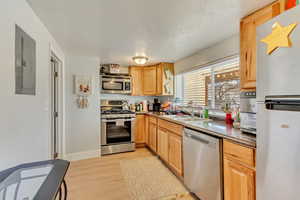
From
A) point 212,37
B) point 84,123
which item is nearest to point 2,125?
point 84,123

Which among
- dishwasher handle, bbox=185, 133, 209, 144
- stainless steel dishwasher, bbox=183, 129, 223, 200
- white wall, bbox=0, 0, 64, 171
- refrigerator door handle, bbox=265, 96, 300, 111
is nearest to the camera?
refrigerator door handle, bbox=265, 96, 300, 111

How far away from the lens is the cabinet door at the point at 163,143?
9.15 feet

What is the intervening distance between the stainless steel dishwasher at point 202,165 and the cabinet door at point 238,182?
8 centimetres

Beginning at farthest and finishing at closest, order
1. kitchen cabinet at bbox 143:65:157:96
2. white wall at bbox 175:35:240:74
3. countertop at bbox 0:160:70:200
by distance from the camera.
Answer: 1. kitchen cabinet at bbox 143:65:157:96
2. white wall at bbox 175:35:240:74
3. countertop at bbox 0:160:70:200

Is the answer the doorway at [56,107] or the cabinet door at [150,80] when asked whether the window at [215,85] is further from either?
the doorway at [56,107]

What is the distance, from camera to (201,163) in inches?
71.3

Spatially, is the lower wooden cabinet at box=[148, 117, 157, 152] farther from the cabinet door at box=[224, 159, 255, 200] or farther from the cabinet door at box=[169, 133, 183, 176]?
the cabinet door at box=[224, 159, 255, 200]

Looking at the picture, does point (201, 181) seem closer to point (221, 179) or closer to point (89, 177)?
point (221, 179)

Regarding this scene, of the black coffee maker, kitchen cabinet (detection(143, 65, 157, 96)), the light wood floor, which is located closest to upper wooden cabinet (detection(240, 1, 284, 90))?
the light wood floor

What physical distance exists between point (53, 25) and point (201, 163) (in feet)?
8.28

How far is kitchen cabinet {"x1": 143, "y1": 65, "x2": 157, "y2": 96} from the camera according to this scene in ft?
13.8

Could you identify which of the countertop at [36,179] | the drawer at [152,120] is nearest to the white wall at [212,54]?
the drawer at [152,120]

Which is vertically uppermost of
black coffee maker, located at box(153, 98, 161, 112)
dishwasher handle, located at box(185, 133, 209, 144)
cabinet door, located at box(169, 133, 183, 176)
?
black coffee maker, located at box(153, 98, 161, 112)

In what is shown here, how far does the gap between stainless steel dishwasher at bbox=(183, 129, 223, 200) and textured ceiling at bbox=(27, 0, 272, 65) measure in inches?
53.7
